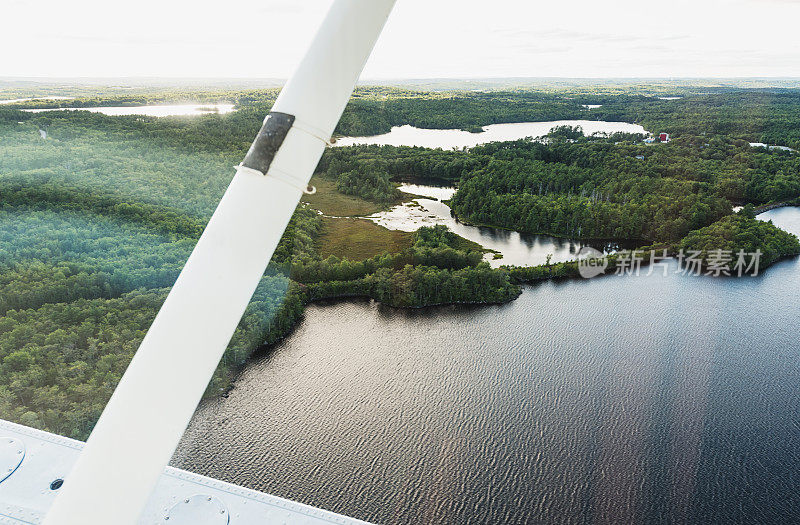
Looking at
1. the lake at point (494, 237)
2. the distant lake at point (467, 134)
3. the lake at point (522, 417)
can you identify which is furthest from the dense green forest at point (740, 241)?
the distant lake at point (467, 134)

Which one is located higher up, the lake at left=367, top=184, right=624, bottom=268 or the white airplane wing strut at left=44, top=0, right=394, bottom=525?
the white airplane wing strut at left=44, top=0, right=394, bottom=525

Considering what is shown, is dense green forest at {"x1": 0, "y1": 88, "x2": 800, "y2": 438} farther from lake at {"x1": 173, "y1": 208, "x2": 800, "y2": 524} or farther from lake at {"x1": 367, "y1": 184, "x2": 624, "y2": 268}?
lake at {"x1": 173, "y1": 208, "x2": 800, "y2": 524}

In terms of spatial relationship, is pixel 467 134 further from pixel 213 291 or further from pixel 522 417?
pixel 213 291

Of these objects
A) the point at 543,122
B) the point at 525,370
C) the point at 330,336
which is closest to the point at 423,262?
the point at 330,336

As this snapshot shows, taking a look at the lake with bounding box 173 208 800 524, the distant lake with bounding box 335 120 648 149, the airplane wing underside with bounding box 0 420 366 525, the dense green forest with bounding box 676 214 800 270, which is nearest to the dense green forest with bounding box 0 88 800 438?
the dense green forest with bounding box 676 214 800 270

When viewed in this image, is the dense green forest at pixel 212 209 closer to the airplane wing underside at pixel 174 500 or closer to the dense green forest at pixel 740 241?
the dense green forest at pixel 740 241
